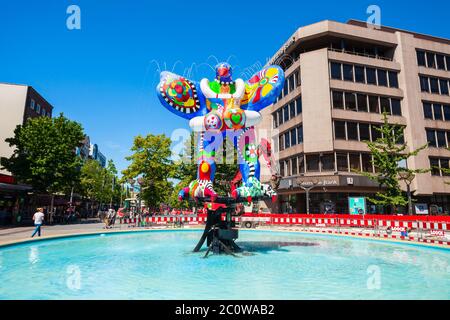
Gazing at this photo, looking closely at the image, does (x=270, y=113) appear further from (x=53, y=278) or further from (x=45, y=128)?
(x=53, y=278)

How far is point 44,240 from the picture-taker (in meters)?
13.6

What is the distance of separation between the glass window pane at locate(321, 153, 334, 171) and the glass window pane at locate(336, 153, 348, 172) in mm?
667

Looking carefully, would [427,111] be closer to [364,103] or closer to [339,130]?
[364,103]

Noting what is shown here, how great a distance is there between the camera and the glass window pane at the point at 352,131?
106 feet

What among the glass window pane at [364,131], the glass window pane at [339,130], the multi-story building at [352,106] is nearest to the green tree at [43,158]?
the multi-story building at [352,106]

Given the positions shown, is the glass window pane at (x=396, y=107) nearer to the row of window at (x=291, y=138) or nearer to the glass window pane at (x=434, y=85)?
the glass window pane at (x=434, y=85)

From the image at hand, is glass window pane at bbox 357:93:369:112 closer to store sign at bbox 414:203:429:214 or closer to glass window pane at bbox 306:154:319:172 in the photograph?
glass window pane at bbox 306:154:319:172

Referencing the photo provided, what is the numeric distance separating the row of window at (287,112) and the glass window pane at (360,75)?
7.49 m

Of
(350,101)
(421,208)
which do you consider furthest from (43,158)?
(421,208)

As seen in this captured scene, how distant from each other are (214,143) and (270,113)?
34785mm

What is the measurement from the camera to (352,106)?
33.3 m

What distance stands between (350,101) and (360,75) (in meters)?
4.00
